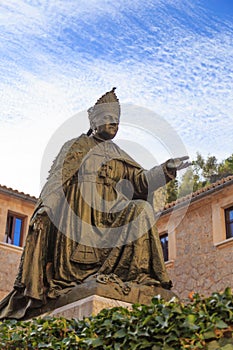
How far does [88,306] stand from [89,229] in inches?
42.6

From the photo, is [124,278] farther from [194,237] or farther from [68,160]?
[194,237]

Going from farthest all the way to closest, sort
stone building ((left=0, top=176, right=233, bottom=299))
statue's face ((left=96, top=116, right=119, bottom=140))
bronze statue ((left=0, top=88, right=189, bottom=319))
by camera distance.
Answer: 1. stone building ((left=0, top=176, right=233, bottom=299))
2. statue's face ((left=96, top=116, right=119, bottom=140))
3. bronze statue ((left=0, top=88, right=189, bottom=319))

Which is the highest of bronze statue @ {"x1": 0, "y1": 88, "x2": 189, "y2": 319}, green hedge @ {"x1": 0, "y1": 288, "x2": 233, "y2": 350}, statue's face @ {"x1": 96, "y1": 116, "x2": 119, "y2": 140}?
statue's face @ {"x1": 96, "y1": 116, "x2": 119, "y2": 140}

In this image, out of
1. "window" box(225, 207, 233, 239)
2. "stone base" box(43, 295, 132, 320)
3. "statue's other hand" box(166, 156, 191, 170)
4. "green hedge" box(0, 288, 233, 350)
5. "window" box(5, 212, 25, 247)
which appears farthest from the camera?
"window" box(5, 212, 25, 247)

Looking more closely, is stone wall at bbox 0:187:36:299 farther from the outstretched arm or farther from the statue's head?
the outstretched arm

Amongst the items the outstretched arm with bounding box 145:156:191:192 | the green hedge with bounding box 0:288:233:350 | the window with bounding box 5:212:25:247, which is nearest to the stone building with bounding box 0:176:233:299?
the window with bounding box 5:212:25:247

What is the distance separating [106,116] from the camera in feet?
26.0

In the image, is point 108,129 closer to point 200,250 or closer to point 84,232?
point 84,232

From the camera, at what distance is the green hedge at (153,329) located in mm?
4414

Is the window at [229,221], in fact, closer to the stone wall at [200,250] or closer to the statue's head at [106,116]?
the stone wall at [200,250]

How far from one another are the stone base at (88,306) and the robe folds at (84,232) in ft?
1.08

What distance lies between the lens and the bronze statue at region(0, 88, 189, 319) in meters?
6.74

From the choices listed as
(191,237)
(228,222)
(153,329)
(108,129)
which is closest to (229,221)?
(228,222)

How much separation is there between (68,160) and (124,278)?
1549mm
